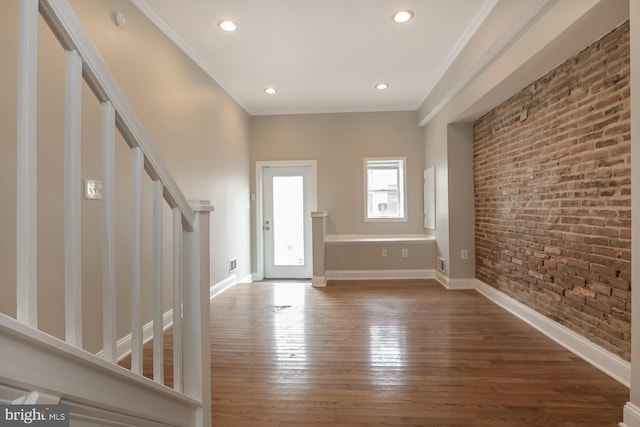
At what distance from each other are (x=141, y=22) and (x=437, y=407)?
341 cm

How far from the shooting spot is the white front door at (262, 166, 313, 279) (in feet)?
18.5

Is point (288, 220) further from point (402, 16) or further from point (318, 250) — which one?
point (402, 16)

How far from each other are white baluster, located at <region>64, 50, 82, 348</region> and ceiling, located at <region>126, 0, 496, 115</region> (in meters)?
2.26

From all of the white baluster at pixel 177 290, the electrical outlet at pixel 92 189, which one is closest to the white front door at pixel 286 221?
the electrical outlet at pixel 92 189

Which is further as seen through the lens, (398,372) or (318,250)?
(318,250)

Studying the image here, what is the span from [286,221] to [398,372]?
3840mm

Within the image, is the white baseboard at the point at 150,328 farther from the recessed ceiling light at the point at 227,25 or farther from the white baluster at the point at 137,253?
the recessed ceiling light at the point at 227,25

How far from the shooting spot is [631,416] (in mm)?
1464

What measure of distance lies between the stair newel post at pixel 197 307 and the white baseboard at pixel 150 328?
29 cm

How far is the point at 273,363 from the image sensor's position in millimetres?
2256

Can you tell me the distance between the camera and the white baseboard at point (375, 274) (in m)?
4.88

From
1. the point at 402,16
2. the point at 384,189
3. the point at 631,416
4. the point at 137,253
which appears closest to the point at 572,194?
the point at 631,416

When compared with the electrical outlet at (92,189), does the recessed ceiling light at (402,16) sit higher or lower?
higher

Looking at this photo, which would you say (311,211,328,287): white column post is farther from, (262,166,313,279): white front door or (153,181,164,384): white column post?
(153,181,164,384): white column post
